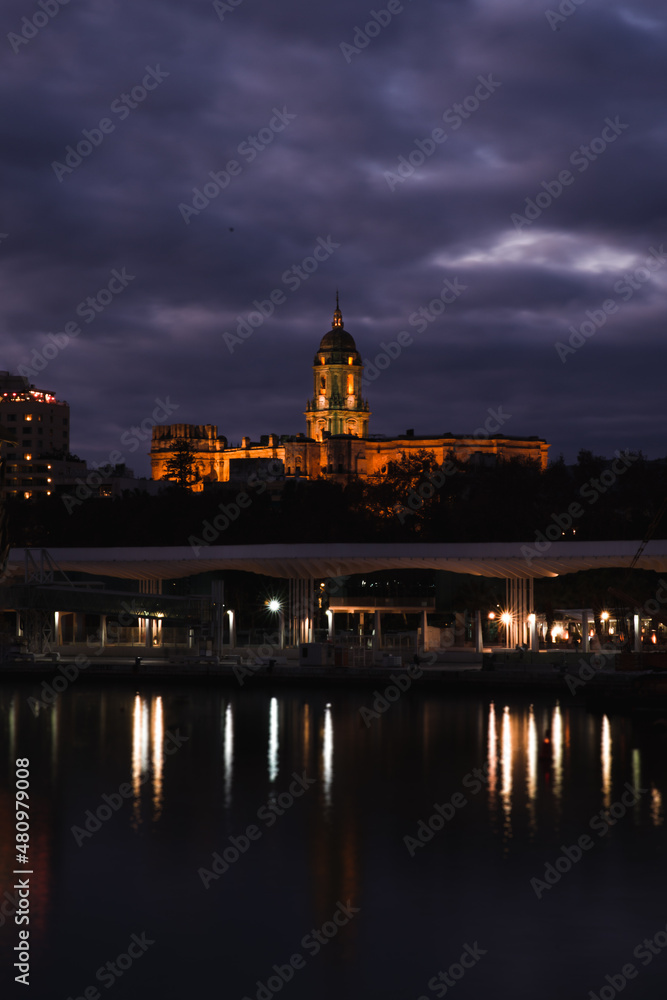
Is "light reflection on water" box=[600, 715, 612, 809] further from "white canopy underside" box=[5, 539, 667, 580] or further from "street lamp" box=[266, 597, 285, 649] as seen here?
"street lamp" box=[266, 597, 285, 649]

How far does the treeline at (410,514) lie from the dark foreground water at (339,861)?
58.1 m

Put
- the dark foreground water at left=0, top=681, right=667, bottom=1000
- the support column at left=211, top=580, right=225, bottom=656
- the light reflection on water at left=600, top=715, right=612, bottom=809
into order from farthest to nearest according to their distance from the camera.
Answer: the support column at left=211, top=580, right=225, bottom=656
the light reflection on water at left=600, top=715, right=612, bottom=809
the dark foreground water at left=0, top=681, right=667, bottom=1000

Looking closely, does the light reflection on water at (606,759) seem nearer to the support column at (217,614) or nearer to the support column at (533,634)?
the support column at (533,634)

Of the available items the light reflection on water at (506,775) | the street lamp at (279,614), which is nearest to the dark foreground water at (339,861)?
the light reflection on water at (506,775)

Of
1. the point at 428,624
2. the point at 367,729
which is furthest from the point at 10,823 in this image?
the point at 428,624

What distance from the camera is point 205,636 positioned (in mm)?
65688

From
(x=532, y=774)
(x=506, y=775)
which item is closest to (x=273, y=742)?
(x=506, y=775)

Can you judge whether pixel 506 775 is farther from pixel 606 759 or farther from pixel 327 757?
pixel 327 757

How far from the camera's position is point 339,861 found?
83.7 ft

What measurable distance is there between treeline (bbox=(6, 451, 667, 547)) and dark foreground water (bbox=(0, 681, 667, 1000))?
58074 millimetres

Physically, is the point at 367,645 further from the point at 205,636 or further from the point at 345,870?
the point at 345,870

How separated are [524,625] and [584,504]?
4721 cm

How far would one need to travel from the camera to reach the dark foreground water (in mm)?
19578

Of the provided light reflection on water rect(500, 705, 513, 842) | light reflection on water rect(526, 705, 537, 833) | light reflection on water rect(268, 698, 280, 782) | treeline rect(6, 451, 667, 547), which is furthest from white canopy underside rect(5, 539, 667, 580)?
treeline rect(6, 451, 667, 547)
